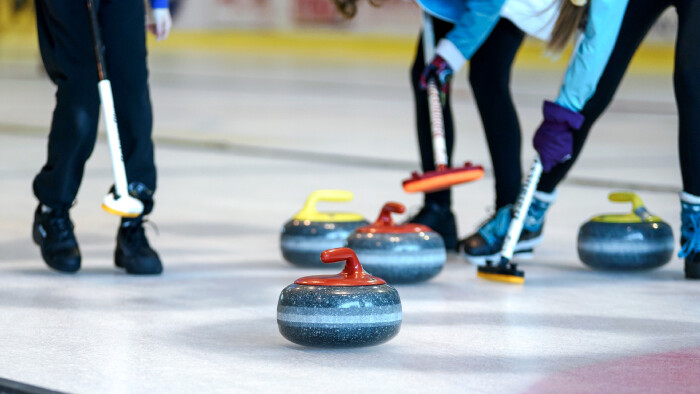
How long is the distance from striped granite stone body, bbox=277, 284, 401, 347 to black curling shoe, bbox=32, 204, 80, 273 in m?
1.06

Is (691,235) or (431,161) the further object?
(431,161)

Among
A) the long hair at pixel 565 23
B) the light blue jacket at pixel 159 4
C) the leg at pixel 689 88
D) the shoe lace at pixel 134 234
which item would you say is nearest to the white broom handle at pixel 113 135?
the shoe lace at pixel 134 234

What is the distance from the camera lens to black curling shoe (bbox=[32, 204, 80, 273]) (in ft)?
10.6

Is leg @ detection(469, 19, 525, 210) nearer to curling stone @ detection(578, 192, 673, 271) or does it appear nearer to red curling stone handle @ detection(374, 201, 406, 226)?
curling stone @ detection(578, 192, 673, 271)

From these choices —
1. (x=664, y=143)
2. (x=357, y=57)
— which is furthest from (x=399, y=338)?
(x=357, y=57)

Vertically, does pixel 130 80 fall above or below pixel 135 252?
above

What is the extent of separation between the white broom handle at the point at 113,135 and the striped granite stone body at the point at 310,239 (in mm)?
508

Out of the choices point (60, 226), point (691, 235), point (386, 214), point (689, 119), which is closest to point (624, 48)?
point (689, 119)

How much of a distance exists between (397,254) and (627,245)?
26.7 inches

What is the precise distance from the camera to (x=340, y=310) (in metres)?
2.30

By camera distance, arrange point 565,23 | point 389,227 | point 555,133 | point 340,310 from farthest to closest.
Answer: point 565,23 < point 555,133 < point 389,227 < point 340,310

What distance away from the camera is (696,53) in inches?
121

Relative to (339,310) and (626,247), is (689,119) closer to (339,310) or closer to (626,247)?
(626,247)

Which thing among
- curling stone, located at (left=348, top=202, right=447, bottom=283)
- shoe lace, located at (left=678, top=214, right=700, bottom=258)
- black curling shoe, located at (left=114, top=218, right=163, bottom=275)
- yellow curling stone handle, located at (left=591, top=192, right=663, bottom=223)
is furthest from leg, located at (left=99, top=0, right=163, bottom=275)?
shoe lace, located at (left=678, top=214, right=700, bottom=258)
